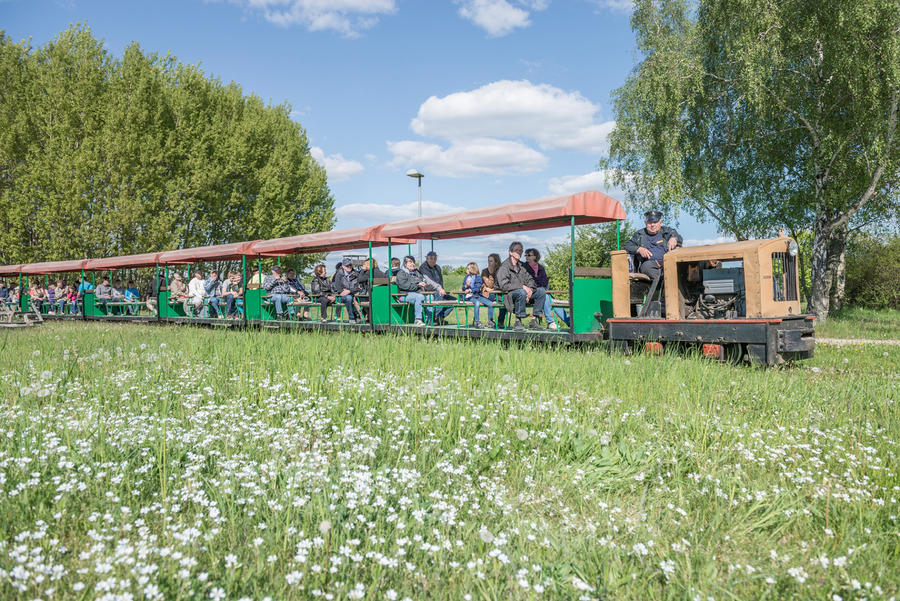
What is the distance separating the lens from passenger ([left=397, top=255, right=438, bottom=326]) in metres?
12.9

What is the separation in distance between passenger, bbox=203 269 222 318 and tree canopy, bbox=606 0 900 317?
48.2ft

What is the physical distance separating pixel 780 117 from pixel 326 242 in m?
14.5

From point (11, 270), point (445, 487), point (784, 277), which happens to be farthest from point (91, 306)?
point (445, 487)

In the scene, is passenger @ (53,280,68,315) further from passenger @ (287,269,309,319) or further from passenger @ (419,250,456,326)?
passenger @ (419,250,456,326)

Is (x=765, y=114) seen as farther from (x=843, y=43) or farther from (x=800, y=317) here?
(x=800, y=317)

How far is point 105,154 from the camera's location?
88.1 ft

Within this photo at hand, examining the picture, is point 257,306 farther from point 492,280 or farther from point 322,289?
point 492,280

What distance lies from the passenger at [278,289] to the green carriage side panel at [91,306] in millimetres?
11018

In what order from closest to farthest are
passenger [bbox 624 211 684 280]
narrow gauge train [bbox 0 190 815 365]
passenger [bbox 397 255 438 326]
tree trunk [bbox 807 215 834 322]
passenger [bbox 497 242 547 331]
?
narrow gauge train [bbox 0 190 815 365], passenger [bbox 624 211 684 280], passenger [bbox 497 242 547 331], passenger [bbox 397 255 438 326], tree trunk [bbox 807 215 834 322]

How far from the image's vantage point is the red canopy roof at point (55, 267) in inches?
934

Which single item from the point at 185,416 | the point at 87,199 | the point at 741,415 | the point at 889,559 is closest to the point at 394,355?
the point at 185,416

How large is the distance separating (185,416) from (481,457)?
225 centimetres

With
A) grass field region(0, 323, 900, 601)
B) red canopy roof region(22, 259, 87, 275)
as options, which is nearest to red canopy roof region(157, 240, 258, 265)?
red canopy roof region(22, 259, 87, 275)

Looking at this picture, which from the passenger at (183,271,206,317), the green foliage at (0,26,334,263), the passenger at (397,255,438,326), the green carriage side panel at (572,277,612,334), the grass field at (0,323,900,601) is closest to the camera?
the grass field at (0,323,900,601)
